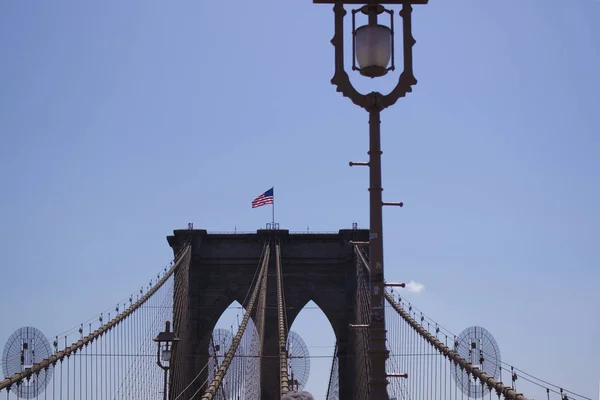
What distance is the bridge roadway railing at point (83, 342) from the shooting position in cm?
1855

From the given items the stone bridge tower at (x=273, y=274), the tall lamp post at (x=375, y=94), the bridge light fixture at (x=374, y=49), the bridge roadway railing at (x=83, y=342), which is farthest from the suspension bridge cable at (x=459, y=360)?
the stone bridge tower at (x=273, y=274)

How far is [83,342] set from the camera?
82.2ft

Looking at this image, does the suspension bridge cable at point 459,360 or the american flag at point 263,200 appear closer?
the suspension bridge cable at point 459,360

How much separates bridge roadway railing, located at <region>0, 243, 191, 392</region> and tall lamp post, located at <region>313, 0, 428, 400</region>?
1178 cm

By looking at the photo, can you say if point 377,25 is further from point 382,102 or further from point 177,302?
point 177,302

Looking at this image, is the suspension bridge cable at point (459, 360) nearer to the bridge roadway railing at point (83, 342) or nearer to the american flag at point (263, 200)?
the bridge roadway railing at point (83, 342)

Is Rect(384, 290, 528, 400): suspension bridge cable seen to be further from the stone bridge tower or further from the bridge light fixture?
the stone bridge tower

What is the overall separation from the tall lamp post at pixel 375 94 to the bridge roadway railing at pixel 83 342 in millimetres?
11775

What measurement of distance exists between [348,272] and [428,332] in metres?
30.1

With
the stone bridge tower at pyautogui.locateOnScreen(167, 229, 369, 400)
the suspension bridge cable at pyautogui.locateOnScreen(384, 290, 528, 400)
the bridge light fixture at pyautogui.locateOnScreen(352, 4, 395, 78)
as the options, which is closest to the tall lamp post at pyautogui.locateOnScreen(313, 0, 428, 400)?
the bridge light fixture at pyautogui.locateOnScreen(352, 4, 395, 78)

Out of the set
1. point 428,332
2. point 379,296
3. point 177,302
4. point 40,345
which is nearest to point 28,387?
point 40,345

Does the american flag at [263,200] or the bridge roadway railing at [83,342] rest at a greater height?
the american flag at [263,200]

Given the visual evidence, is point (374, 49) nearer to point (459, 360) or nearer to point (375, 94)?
point (375, 94)

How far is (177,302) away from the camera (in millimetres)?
44750
